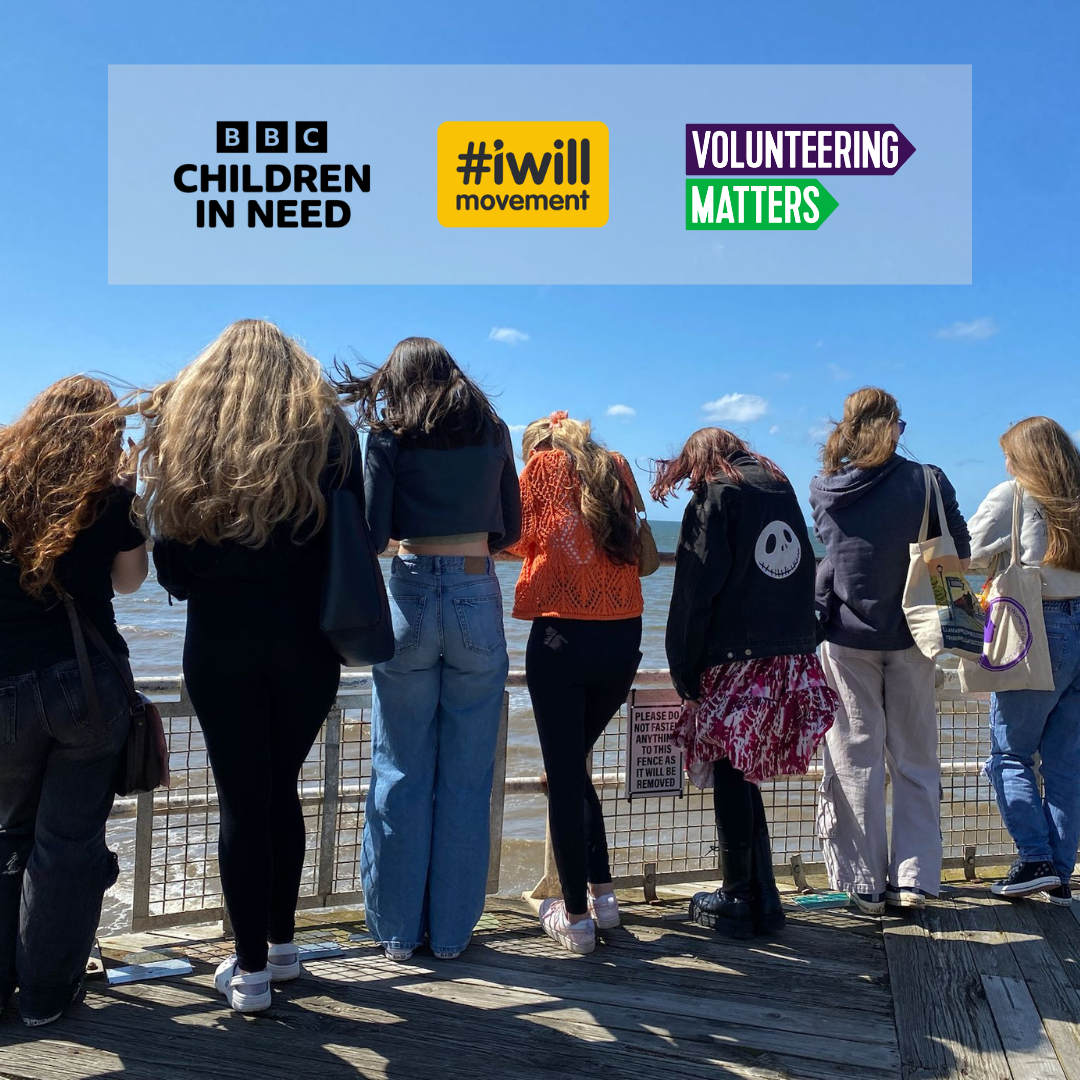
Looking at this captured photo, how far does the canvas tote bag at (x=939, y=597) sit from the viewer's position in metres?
2.97

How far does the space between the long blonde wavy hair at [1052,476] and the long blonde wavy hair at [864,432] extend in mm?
595

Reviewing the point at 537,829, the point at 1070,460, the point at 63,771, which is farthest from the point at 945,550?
the point at 537,829

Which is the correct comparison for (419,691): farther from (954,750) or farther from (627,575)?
(954,750)

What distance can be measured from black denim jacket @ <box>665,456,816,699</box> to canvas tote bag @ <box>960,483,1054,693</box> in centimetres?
84

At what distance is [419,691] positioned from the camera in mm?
2645

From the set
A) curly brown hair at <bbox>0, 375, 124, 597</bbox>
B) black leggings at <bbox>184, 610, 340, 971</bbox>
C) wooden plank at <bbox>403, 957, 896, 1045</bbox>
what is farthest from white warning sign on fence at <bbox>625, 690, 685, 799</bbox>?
curly brown hair at <bbox>0, 375, 124, 597</bbox>

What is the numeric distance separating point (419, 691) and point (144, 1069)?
3.67ft

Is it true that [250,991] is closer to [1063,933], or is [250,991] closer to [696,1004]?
[696,1004]

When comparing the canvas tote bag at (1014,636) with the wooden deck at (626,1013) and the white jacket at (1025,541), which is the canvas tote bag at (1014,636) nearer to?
the white jacket at (1025,541)

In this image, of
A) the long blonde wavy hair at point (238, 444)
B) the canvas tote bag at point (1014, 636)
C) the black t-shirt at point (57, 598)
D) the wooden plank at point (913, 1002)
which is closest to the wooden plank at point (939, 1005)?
the wooden plank at point (913, 1002)

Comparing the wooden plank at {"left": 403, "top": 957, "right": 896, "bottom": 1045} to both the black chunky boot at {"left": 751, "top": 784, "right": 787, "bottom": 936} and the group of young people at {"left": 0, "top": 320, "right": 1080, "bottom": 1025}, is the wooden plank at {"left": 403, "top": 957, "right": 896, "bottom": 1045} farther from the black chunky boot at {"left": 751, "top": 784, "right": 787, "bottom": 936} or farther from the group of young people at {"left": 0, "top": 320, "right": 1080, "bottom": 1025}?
the black chunky boot at {"left": 751, "top": 784, "right": 787, "bottom": 936}

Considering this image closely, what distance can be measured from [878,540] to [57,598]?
8.23 feet

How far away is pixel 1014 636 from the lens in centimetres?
322

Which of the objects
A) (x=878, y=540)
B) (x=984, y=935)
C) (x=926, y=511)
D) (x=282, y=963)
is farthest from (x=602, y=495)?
(x=984, y=935)
